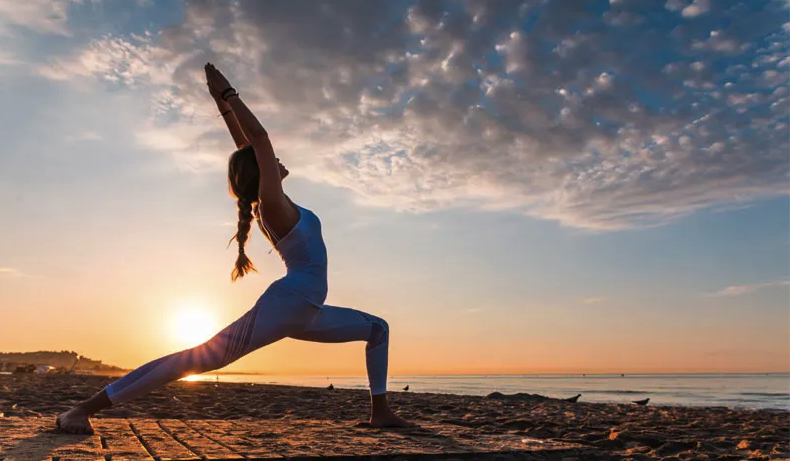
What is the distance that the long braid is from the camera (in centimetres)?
379

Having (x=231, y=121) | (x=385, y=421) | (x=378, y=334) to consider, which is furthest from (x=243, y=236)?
(x=385, y=421)

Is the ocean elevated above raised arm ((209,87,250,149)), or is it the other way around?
raised arm ((209,87,250,149))

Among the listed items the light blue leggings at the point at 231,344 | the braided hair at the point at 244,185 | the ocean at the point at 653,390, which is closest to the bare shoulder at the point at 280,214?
the braided hair at the point at 244,185

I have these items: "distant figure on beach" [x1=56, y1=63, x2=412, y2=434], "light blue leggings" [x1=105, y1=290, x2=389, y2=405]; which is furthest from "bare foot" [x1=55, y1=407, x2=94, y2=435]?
"light blue leggings" [x1=105, y1=290, x2=389, y2=405]

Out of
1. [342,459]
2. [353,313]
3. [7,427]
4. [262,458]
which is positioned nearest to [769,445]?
[353,313]

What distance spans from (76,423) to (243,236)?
1.72 m

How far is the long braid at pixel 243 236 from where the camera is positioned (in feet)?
12.4

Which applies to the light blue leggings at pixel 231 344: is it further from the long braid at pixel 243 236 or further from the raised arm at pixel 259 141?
the raised arm at pixel 259 141

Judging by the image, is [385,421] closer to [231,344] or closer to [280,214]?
[231,344]

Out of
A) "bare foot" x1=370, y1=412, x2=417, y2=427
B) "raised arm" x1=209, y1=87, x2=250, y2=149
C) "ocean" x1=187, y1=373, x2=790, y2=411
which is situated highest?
"raised arm" x1=209, y1=87, x2=250, y2=149

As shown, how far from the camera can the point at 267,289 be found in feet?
12.5

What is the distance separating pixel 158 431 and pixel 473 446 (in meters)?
2.33

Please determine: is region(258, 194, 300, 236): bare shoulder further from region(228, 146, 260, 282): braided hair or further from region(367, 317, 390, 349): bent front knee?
region(367, 317, 390, 349): bent front knee

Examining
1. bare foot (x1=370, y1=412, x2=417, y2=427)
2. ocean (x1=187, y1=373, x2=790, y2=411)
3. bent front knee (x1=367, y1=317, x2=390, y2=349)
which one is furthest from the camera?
ocean (x1=187, y1=373, x2=790, y2=411)
